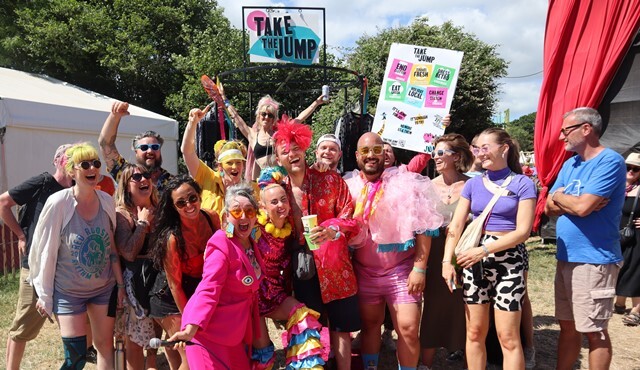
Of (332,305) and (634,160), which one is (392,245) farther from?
(634,160)

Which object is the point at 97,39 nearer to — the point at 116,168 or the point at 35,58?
the point at 35,58

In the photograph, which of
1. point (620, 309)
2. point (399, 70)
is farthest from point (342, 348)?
point (620, 309)

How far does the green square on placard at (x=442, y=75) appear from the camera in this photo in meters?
5.51

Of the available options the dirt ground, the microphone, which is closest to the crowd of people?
the microphone

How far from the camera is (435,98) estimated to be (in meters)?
5.55

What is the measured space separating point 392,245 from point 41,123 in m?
7.23

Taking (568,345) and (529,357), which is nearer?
(568,345)

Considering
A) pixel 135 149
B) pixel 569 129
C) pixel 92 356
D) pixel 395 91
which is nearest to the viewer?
pixel 569 129

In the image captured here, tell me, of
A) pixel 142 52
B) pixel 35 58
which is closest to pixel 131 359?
→ pixel 142 52

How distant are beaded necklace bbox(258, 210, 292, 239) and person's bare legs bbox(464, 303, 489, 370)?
50.4 inches

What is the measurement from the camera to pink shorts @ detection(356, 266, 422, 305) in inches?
125

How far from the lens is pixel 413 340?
3.14m

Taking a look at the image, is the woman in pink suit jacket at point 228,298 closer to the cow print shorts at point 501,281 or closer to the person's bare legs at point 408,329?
the person's bare legs at point 408,329

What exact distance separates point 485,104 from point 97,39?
14.4 m
